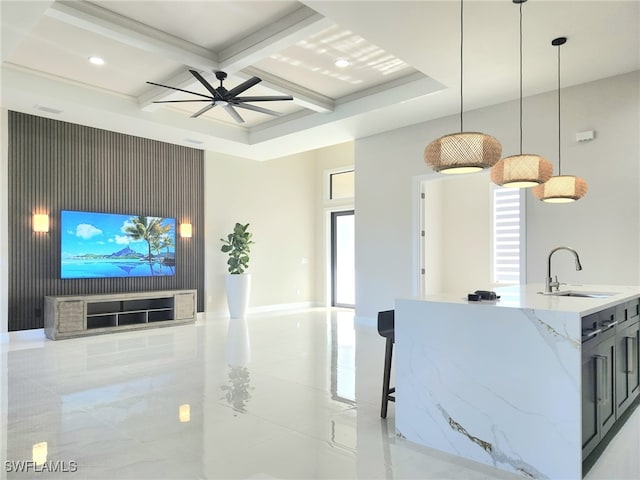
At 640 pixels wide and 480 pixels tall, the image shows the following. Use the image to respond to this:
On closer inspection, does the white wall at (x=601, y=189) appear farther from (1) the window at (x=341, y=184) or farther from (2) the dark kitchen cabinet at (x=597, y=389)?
(1) the window at (x=341, y=184)

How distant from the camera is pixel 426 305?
9.27 feet

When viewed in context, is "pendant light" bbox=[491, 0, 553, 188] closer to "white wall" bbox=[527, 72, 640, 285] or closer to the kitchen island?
the kitchen island

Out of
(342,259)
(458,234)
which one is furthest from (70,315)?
(458,234)

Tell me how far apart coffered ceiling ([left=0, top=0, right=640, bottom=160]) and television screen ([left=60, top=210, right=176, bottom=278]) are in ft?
5.17

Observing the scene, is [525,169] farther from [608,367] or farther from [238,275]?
[238,275]

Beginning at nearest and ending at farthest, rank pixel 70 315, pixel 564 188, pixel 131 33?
pixel 564 188 → pixel 131 33 → pixel 70 315

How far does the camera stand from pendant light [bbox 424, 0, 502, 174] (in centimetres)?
291

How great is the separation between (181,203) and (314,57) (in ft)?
14.2

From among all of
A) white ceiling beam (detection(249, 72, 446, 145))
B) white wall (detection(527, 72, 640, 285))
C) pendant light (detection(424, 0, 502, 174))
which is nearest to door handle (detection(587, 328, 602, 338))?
pendant light (detection(424, 0, 502, 174))

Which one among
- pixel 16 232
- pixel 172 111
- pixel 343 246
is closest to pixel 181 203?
pixel 172 111

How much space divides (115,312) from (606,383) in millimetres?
6776

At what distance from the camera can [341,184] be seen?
10312 mm

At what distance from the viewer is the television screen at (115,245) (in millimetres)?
6863

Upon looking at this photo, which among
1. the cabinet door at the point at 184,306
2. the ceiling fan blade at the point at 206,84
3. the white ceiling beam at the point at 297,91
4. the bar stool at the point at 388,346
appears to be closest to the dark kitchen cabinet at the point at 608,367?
the bar stool at the point at 388,346
